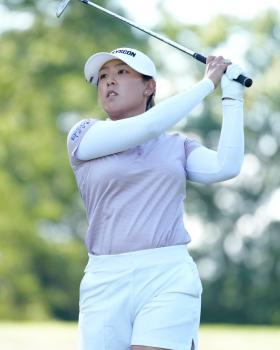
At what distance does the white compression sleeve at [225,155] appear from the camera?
3.35 m

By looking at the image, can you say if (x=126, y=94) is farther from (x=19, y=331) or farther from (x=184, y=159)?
(x=19, y=331)

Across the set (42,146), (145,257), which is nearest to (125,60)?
(145,257)

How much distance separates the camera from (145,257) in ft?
10.8

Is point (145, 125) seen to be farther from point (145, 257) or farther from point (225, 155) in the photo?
point (145, 257)

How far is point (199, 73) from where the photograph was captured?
968 inches

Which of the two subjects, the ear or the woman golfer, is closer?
the woman golfer

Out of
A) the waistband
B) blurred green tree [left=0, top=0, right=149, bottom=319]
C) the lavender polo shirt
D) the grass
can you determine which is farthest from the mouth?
blurred green tree [left=0, top=0, right=149, bottom=319]

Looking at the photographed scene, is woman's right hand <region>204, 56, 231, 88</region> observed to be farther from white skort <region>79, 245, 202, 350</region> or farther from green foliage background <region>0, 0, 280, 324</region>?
green foliage background <region>0, 0, 280, 324</region>

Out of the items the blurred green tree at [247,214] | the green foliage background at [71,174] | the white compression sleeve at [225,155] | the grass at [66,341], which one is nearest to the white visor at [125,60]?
the white compression sleeve at [225,155]

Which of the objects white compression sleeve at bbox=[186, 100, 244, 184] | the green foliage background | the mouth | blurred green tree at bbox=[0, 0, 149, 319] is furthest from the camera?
the green foliage background

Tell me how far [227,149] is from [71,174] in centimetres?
2045

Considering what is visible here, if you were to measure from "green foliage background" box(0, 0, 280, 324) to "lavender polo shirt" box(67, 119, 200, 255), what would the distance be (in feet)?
52.2

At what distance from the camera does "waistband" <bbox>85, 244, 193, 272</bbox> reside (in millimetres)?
3281

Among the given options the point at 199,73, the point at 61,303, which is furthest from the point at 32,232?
the point at 199,73
